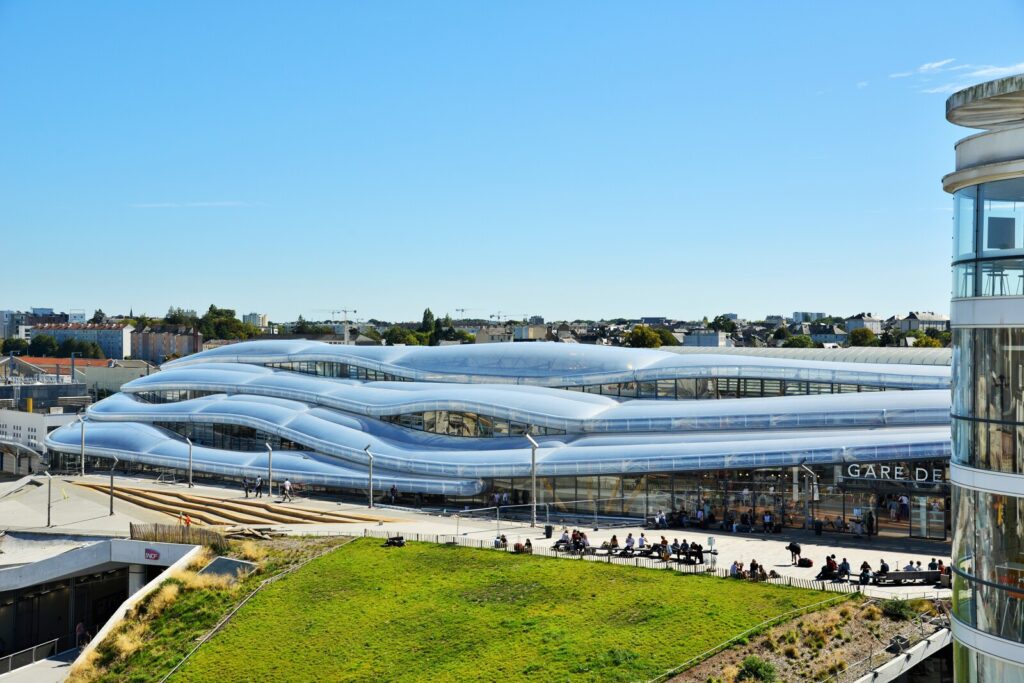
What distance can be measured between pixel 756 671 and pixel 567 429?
25525 mm

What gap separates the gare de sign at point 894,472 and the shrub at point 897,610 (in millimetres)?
10836

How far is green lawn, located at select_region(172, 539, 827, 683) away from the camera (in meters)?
28.6

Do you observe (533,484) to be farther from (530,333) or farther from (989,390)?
(530,333)

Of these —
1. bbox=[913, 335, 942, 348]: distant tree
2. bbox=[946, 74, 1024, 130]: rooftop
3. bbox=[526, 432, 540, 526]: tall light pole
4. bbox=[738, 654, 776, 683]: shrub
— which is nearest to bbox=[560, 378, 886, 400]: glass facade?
bbox=[526, 432, 540, 526]: tall light pole

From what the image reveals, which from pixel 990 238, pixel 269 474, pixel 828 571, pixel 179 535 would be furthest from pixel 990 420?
pixel 269 474

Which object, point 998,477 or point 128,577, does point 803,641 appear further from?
point 128,577

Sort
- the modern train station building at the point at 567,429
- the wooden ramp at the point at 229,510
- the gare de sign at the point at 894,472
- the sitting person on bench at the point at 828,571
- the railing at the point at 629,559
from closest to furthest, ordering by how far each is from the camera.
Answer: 1. the railing at the point at 629,559
2. the sitting person on bench at the point at 828,571
3. the gare de sign at the point at 894,472
4. the modern train station building at the point at 567,429
5. the wooden ramp at the point at 229,510

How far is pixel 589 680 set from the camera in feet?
89.5

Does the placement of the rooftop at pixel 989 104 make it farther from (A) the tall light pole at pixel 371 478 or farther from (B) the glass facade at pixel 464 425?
(A) the tall light pole at pixel 371 478

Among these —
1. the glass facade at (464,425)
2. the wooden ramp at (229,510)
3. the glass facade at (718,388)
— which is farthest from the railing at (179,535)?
the glass facade at (718,388)

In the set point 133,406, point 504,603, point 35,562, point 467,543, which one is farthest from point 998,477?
point 133,406

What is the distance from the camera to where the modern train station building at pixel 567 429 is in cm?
4081

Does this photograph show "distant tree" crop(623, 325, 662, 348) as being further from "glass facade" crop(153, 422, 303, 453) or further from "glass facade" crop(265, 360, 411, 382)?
"glass facade" crop(153, 422, 303, 453)

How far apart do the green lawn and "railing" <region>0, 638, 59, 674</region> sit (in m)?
10.9
